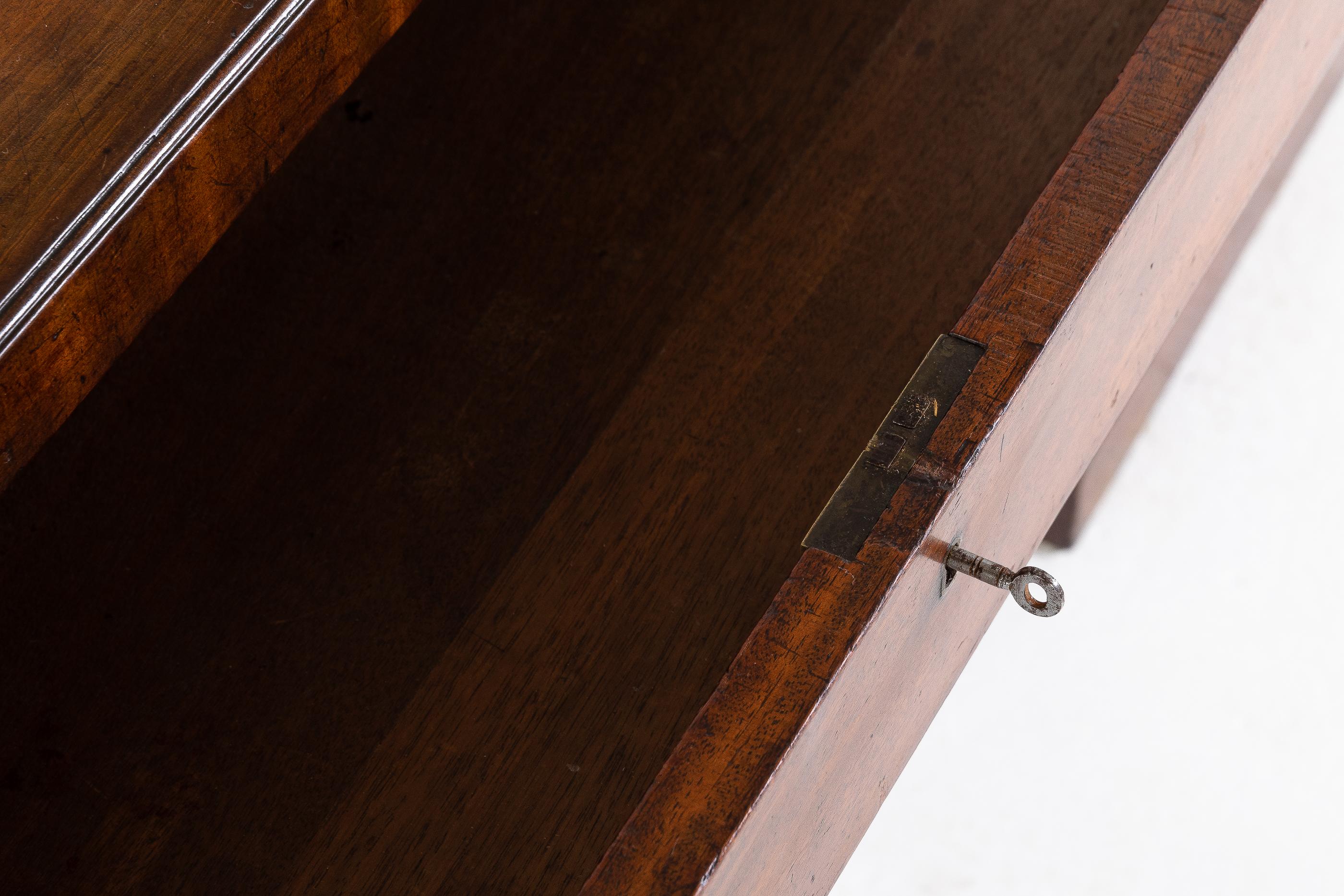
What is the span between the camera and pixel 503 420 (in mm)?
924

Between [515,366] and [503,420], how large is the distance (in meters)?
0.04

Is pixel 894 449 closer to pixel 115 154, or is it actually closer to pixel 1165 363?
pixel 115 154

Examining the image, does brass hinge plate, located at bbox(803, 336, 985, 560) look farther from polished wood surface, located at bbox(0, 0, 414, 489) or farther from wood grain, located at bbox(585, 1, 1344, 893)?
polished wood surface, located at bbox(0, 0, 414, 489)

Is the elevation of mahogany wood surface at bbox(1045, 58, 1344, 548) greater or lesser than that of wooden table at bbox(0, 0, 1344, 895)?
greater

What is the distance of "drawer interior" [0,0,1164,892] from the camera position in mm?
832

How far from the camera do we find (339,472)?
3.00 feet

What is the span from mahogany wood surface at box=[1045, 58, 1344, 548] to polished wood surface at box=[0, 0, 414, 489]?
71 cm

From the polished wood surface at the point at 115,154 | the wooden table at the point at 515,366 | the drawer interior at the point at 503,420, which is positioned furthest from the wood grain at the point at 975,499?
the polished wood surface at the point at 115,154

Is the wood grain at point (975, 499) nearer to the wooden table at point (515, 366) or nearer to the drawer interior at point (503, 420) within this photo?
the wooden table at point (515, 366)

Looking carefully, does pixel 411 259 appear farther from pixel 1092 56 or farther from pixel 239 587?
pixel 1092 56

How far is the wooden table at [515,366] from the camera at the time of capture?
61 cm

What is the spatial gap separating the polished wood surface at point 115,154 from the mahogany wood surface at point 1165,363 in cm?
71

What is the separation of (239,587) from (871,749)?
1.44 feet

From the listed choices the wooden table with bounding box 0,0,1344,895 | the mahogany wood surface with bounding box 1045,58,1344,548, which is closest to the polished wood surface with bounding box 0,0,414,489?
the wooden table with bounding box 0,0,1344,895
